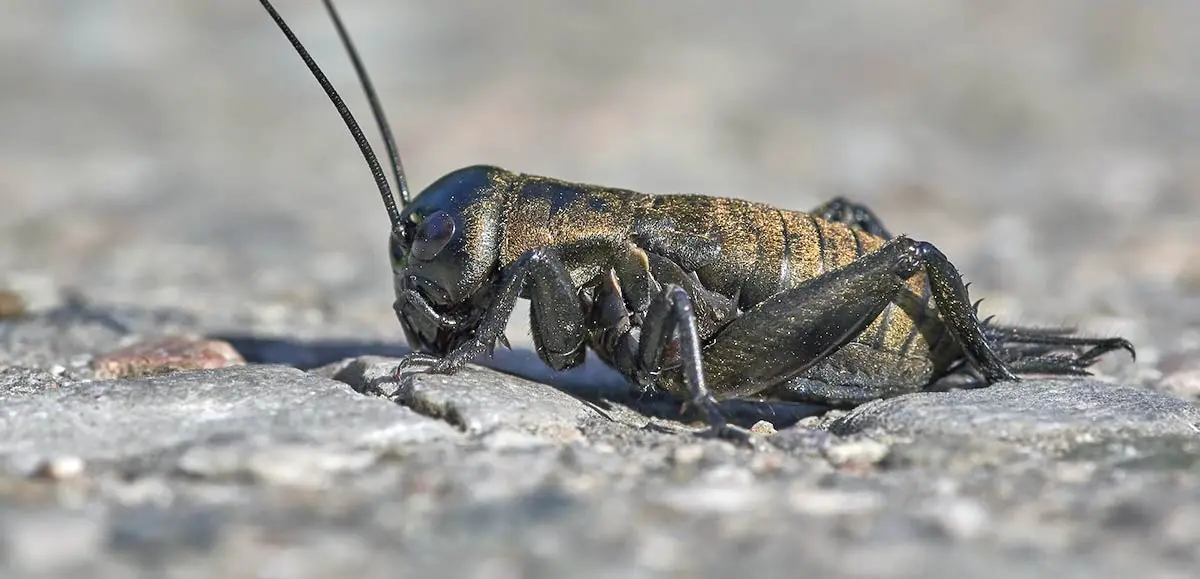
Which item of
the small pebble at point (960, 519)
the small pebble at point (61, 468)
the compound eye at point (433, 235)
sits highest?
the compound eye at point (433, 235)

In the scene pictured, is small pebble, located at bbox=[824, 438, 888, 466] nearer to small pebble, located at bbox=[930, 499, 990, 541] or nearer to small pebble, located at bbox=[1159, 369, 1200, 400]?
small pebble, located at bbox=[930, 499, 990, 541]

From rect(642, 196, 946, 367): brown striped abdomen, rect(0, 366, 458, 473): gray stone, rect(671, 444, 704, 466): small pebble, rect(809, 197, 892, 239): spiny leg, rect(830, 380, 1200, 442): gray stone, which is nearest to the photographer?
rect(0, 366, 458, 473): gray stone

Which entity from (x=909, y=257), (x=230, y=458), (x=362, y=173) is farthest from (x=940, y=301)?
(x=362, y=173)

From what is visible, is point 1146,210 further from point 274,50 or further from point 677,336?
point 274,50

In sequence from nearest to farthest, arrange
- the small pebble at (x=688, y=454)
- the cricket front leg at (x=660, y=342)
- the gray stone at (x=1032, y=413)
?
the small pebble at (x=688, y=454)
the gray stone at (x=1032, y=413)
the cricket front leg at (x=660, y=342)

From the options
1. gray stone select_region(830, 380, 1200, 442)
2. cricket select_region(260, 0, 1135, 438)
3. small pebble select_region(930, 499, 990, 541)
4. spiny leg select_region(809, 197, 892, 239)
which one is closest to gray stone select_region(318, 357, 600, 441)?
cricket select_region(260, 0, 1135, 438)

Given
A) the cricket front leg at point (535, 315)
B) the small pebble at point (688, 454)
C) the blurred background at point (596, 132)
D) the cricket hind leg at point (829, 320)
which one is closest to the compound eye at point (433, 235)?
the cricket front leg at point (535, 315)

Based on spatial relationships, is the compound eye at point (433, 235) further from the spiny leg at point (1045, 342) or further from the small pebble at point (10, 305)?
the small pebble at point (10, 305)
